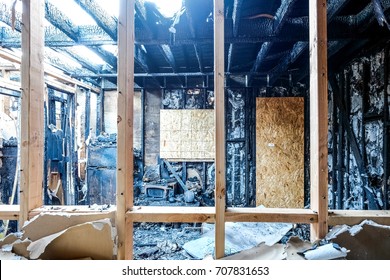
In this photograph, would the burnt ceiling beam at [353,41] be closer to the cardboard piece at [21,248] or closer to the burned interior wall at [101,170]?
the cardboard piece at [21,248]

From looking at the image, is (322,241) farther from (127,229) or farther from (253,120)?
(253,120)

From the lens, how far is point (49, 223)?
99 centimetres

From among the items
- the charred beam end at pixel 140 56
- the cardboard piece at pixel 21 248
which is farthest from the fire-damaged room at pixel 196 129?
the charred beam end at pixel 140 56

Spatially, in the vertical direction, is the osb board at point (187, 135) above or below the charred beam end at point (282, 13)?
below

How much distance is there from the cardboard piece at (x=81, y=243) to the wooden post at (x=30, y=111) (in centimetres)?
27

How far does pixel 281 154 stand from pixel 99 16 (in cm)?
431

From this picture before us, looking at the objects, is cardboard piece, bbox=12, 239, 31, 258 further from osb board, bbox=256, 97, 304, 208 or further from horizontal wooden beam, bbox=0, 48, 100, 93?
osb board, bbox=256, 97, 304, 208

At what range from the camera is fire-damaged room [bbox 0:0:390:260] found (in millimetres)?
1046

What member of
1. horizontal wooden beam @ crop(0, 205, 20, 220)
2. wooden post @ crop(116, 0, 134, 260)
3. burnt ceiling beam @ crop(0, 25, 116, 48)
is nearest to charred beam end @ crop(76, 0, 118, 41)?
burnt ceiling beam @ crop(0, 25, 116, 48)

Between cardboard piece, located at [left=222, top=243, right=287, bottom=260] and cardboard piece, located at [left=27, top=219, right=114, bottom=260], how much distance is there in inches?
19.5

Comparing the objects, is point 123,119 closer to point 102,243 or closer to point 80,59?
point 102,243

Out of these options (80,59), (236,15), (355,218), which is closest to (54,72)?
(80,59)

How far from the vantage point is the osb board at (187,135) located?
5.47m
